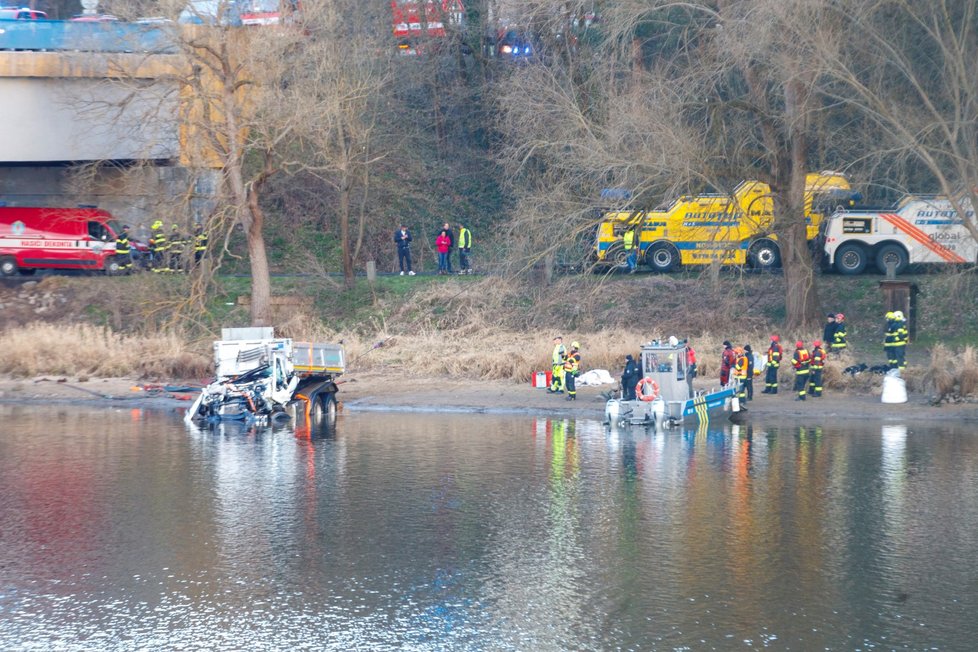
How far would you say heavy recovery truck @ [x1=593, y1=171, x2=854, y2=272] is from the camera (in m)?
27.2

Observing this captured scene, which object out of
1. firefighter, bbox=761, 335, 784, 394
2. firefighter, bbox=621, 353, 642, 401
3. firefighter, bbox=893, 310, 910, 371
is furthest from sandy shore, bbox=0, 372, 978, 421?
firefighter, bbox=621, 353, 642, 401

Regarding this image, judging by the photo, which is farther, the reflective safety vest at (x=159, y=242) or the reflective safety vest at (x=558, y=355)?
the reflective safety vest at (x=159, y=242)

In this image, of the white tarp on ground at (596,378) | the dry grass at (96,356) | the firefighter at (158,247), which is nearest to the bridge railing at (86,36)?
the firefighter at (158,247)

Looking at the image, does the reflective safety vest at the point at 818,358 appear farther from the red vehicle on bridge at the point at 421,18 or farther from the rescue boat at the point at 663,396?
the red vehicle on bridge at the point at 421,18

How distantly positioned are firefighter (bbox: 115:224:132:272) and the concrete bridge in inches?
45.1

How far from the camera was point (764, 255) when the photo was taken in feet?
111

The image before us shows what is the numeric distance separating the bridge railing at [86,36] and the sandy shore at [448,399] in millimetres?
9717

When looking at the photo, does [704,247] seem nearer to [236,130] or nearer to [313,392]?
[313,392]

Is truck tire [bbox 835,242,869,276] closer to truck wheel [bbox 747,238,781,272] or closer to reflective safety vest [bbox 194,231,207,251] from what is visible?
truck wheel [bbox 747,238,781,272]

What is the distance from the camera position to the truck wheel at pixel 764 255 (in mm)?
33594

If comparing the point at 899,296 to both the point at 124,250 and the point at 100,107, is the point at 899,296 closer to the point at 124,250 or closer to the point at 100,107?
the point at 100,107

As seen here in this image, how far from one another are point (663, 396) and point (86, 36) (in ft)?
73.6

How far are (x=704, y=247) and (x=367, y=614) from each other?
20.0m

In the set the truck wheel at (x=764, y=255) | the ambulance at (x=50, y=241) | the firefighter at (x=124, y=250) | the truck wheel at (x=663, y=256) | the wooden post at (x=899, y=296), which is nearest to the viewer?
the wooden post at (x=899, y=296)
